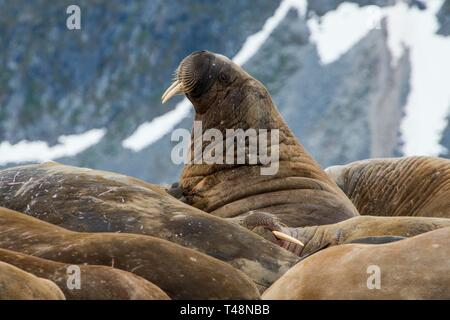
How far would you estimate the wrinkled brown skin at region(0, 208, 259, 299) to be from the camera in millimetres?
5250

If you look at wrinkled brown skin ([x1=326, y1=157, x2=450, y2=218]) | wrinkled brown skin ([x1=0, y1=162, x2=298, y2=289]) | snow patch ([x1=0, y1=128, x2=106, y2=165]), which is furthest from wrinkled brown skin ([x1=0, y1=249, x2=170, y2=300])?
snow patch ([x1=0, y1=128, x2=106, y2=165])

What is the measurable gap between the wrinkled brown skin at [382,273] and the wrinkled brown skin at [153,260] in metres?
0.24

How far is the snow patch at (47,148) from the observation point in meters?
46.0

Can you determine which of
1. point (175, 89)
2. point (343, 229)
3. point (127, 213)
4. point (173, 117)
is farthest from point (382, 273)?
point (173, 117)

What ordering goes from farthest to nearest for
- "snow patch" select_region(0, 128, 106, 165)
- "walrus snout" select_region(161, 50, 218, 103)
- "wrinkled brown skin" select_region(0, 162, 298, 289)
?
"snow patch" select_region(0, 128, 106, 165) → "walrus snout" select_region(161, 50, 218, 103) → "wrinkled brown skin" select_region(0, 162, 298, 289)

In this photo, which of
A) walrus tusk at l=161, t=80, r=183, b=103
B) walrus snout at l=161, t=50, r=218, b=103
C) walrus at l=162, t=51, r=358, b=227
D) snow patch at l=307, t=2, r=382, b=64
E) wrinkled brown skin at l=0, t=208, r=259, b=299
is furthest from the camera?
snow patch at l=307, t=2, r=382, b=64

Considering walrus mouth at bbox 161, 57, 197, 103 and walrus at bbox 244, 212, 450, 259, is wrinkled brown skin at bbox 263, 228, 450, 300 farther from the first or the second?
walrus mouth at bbox 161, 57, 197, 103

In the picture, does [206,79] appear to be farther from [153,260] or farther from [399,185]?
[153,260]

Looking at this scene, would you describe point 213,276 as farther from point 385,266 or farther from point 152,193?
point 152,193

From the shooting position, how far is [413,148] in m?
39.2

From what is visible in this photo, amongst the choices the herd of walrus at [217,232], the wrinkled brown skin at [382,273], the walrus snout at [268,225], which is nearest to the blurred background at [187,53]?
the herd of walrus at [217,232]

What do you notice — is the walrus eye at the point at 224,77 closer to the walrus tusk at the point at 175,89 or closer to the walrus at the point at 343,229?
the walrus tusk at the point at 175,89

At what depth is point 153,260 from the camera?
5418 mm

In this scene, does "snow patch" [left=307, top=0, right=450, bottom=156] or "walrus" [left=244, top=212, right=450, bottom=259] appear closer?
"walrus" [left=244, top=212, right=450, bottom=259]
